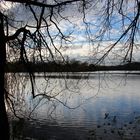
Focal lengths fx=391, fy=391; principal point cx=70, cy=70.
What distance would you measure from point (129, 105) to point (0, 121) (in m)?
15.4

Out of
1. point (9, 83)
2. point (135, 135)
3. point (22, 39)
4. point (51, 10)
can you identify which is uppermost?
point (51, 10)

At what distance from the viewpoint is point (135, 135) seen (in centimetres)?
1380

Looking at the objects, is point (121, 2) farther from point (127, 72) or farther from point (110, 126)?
point (110, 126)

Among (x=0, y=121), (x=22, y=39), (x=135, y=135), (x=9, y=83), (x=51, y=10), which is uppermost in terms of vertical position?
(x=51, y=10)

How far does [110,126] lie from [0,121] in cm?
840

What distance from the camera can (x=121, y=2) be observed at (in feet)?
19.3

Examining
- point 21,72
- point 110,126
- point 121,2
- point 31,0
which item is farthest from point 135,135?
point 121,2

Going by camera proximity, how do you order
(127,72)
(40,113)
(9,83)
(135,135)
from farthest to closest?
(40,113), (135,135), (9,83), (127,72)

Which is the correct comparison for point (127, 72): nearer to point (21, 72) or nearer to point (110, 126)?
point (21, 72)

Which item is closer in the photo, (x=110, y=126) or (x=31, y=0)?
(x=31, y=0)

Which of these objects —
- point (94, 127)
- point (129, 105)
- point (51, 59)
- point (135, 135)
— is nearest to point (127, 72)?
point (51, 59)

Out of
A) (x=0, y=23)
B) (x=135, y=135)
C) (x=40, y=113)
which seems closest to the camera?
(x=0, y=23)

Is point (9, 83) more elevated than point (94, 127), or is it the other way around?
point (9, 83)

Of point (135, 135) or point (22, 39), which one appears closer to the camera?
point (22, 39)
